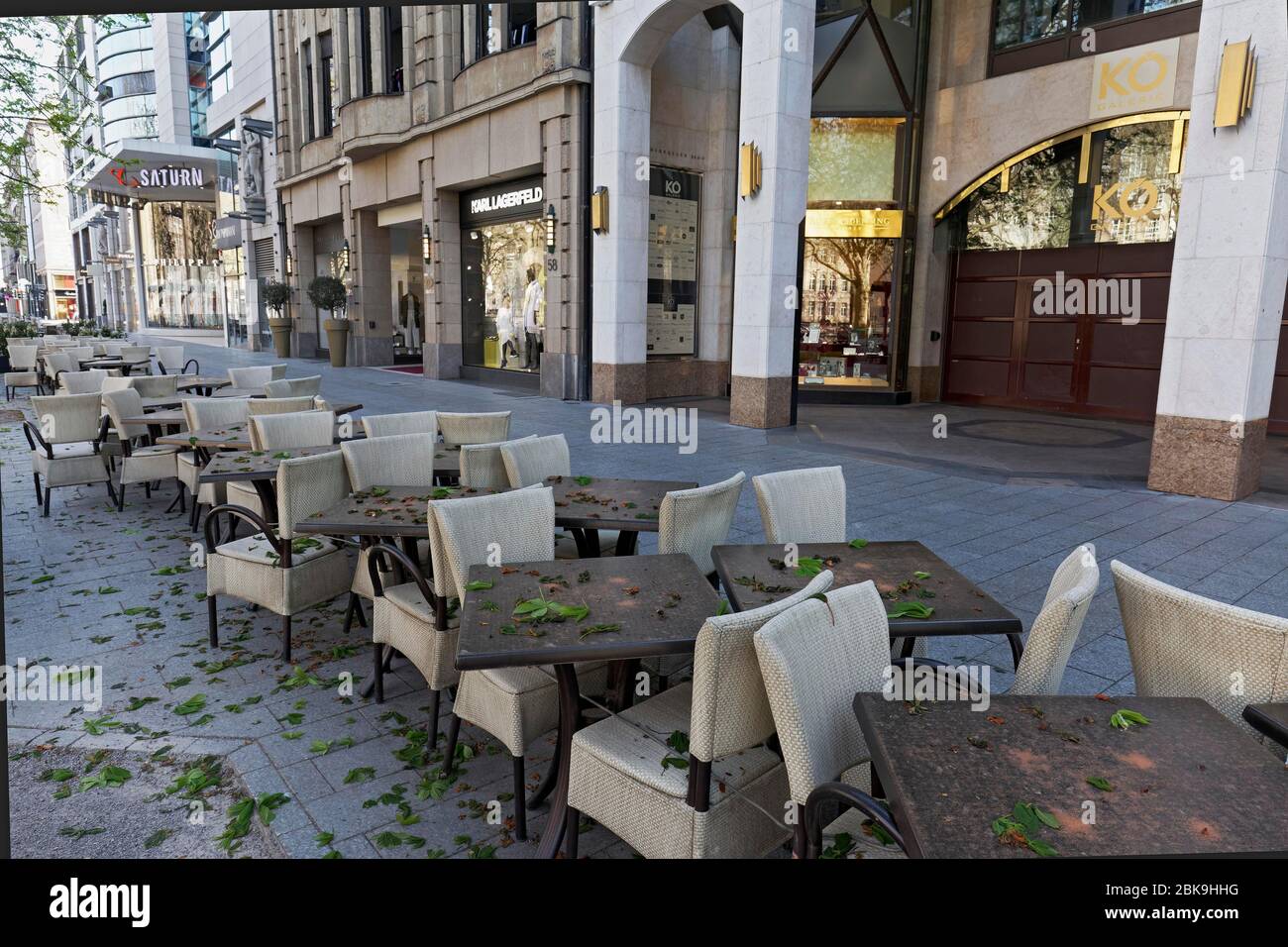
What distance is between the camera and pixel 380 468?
4949 millimetres

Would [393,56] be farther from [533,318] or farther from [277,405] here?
[277,405]

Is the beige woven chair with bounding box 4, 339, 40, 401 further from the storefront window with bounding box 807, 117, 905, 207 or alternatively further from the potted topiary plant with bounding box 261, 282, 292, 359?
the storefront window with bounding box 807, 117, 905, 207

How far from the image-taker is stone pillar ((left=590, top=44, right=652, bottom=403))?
13.2 m

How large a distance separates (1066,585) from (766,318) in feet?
28.7

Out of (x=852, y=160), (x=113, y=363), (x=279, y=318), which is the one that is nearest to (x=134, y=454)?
(x=113, y=363)

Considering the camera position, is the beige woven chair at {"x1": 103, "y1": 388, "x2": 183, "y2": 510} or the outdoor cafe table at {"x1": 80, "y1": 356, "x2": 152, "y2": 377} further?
the outdoor cafe table at {"x1": 80, "y1": 356, "x2": 152, "y2": 377}

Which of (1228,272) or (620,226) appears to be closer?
(1228,272)

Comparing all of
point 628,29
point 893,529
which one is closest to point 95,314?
point 628,29

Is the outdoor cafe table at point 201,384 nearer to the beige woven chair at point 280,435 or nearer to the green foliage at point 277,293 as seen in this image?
the beige woven chair at point 280,435

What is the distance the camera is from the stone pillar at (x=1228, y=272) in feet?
22.9

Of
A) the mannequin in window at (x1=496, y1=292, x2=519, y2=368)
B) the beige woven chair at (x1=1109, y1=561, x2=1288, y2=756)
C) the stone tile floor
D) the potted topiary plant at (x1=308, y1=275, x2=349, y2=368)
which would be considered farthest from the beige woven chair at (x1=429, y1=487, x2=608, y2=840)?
the potted topiary plant at (x1=308, y1=275, x2=349, y2=368)

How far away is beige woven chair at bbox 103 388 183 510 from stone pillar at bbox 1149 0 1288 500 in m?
9.01

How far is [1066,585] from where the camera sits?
2.84 m

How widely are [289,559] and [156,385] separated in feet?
19.7
